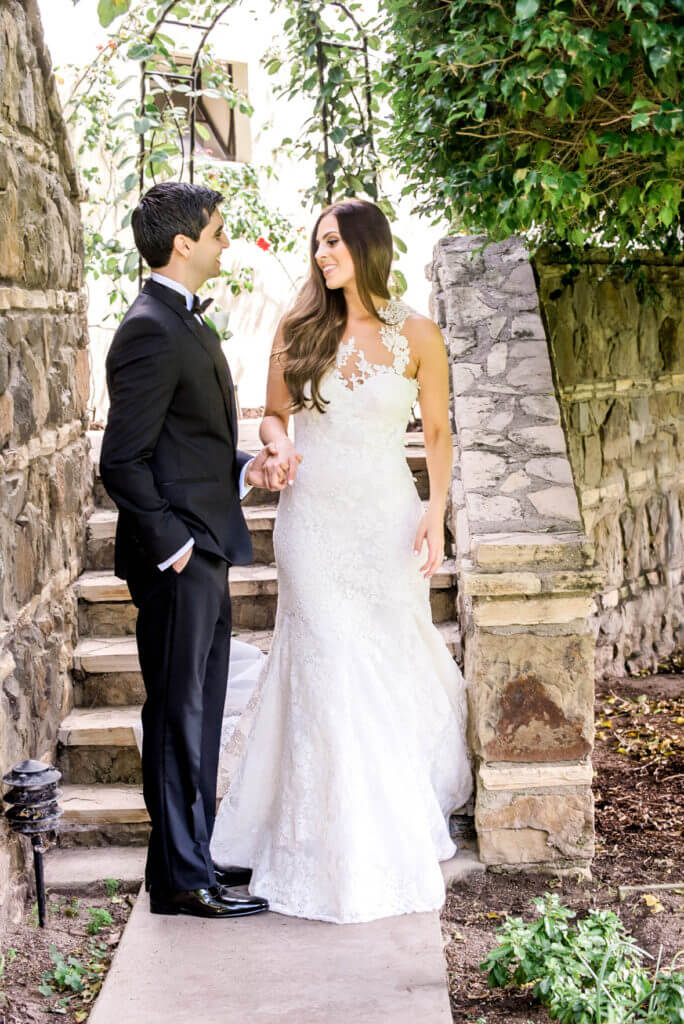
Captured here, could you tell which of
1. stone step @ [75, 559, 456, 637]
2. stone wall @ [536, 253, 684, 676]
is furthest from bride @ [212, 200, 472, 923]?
stone wall @ [536, 253, 684, 676]

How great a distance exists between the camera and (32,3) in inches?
149

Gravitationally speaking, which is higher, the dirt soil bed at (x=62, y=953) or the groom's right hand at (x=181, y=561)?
the groom's right hand at (x=181, y=561)

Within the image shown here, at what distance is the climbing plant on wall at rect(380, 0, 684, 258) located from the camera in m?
2.94

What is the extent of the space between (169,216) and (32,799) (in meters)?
1.73

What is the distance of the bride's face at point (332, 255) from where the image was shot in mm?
3281

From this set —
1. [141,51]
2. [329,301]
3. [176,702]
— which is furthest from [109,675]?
[141,51]

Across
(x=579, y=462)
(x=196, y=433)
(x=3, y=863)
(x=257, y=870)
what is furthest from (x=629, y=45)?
(x=3, y=863)

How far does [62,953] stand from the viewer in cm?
315

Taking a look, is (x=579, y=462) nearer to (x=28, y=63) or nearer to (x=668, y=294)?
(x=668, y=294)

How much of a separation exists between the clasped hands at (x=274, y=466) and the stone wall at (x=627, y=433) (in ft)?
6.89

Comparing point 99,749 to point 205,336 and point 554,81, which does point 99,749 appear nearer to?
point 205,336

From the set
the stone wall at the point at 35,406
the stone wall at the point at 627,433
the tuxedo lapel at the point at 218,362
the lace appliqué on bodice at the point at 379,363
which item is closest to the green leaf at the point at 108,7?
the stone wall at the point at 35,406

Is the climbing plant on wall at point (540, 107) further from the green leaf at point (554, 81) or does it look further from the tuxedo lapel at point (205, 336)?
the tuxedo lapel at point (205, 336)

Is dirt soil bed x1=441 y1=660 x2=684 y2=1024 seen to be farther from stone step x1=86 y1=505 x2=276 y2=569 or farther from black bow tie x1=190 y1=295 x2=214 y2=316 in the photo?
black bow tie x1=190 y1=295 x2=214 y2=316
